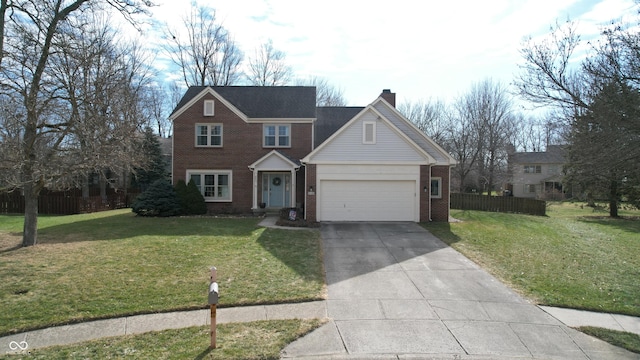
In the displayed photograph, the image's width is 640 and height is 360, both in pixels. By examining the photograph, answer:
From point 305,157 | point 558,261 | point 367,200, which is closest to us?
point 558,261

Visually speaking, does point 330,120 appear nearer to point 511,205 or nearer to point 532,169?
point 511,205

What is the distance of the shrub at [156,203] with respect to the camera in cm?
1916

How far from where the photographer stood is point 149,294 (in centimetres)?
748

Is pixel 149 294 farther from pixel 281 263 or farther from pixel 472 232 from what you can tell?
pixel 472 232

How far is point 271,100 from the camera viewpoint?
75.3ft

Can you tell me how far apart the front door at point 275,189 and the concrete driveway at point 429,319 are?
11.2 meters

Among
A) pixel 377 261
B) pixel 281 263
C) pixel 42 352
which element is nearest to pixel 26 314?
pixel 42 352

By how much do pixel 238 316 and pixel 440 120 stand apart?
4079cm

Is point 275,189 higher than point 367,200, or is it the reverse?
point 275,189

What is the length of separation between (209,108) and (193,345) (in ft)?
58.7

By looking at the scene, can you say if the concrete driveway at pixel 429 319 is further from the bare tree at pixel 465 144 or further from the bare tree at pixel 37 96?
the bare tree at pixel 465 144

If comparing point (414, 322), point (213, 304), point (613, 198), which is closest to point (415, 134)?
point (414, 322)

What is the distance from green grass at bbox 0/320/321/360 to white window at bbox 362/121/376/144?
1183 centimetres

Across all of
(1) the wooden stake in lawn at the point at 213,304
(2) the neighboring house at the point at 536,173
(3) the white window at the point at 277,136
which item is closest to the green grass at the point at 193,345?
(1) the wooden stake in lawn at the point at 213,304
